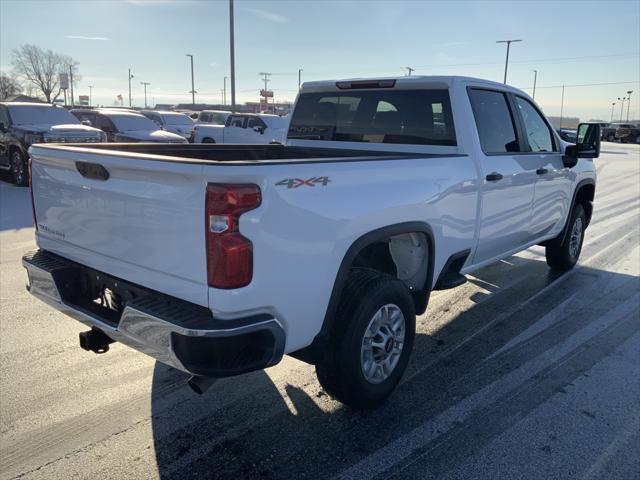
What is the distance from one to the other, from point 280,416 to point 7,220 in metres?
→ 7.25

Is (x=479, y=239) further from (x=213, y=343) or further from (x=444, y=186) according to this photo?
(x=213, y=343)

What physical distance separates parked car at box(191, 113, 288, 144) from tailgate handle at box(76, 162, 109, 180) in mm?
16262

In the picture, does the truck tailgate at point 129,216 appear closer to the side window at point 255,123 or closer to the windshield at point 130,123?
the windshield at point 130,123

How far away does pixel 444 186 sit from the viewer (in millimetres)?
3641

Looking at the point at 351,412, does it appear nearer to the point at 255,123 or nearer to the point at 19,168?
the point at 19,168

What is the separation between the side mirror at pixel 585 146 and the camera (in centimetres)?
549

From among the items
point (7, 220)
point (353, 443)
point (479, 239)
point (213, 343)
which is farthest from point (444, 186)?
point (7, 220)

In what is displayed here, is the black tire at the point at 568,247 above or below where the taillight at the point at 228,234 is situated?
below

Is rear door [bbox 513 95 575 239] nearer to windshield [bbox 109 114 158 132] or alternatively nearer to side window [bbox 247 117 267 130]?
windshield [bbox 109 114 158 132]

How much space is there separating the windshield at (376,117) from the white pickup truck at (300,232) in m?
0.01

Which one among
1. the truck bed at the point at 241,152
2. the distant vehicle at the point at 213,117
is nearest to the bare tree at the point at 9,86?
the distant vehicle at the point at 213,117

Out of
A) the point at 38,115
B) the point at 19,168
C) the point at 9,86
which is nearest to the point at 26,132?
the point at 19,168

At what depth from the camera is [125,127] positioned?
615 inches

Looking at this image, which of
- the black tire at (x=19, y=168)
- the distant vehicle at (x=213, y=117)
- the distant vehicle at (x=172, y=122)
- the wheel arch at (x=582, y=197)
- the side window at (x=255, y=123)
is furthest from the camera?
the distant vehicle at (x=213, y=117)
